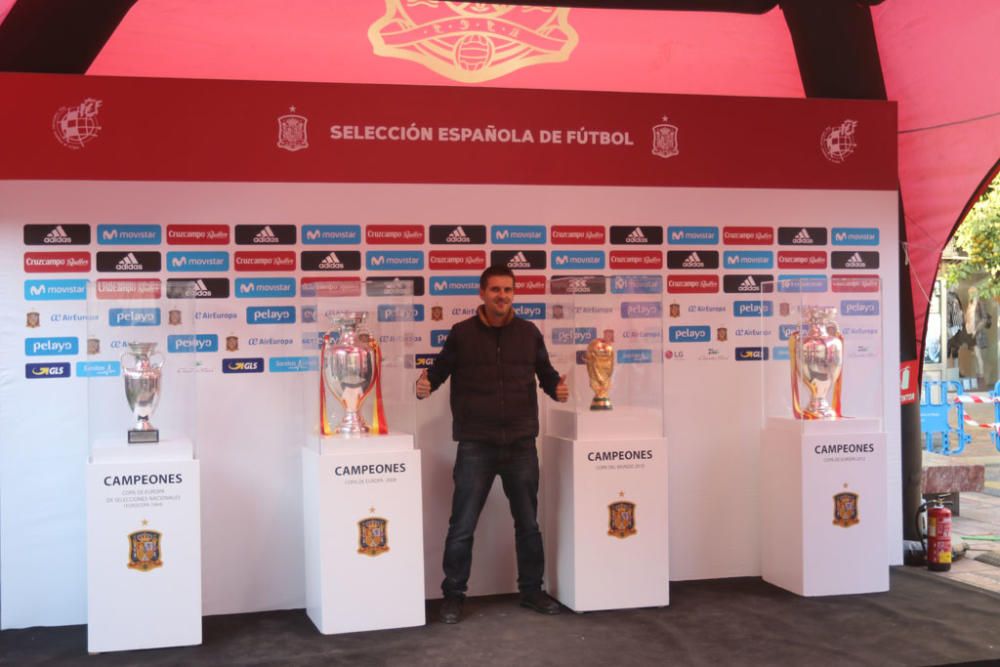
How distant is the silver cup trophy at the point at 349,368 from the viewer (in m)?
4.84

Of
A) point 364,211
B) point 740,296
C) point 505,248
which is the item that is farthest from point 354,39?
point 740,296

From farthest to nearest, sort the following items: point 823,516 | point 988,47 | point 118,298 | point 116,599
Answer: point 988,47
point 823,516
point 118,298
point 116,599

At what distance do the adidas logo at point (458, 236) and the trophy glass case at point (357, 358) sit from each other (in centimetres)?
61

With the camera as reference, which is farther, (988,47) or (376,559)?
(988,47)

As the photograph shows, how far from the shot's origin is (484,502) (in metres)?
5.10

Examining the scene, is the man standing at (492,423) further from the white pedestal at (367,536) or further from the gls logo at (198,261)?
the gls logo at (198,261)

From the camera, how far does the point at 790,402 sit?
5562 mm

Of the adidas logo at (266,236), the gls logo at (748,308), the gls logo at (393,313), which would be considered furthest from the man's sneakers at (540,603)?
the adidas logo at (266,236)

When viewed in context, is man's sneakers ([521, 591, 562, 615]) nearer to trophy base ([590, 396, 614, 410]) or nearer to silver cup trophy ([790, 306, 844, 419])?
trophy base ([590, 396, 614, 410])

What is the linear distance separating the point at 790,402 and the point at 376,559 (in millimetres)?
2364

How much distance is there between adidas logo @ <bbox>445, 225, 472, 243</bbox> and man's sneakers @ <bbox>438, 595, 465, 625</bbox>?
1.81m

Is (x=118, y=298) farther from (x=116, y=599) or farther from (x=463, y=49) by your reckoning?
(x=463, y=49)

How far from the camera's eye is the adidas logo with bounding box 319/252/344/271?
17.5ft

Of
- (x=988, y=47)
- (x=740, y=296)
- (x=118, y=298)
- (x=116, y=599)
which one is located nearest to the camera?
(x=116, y=599)
